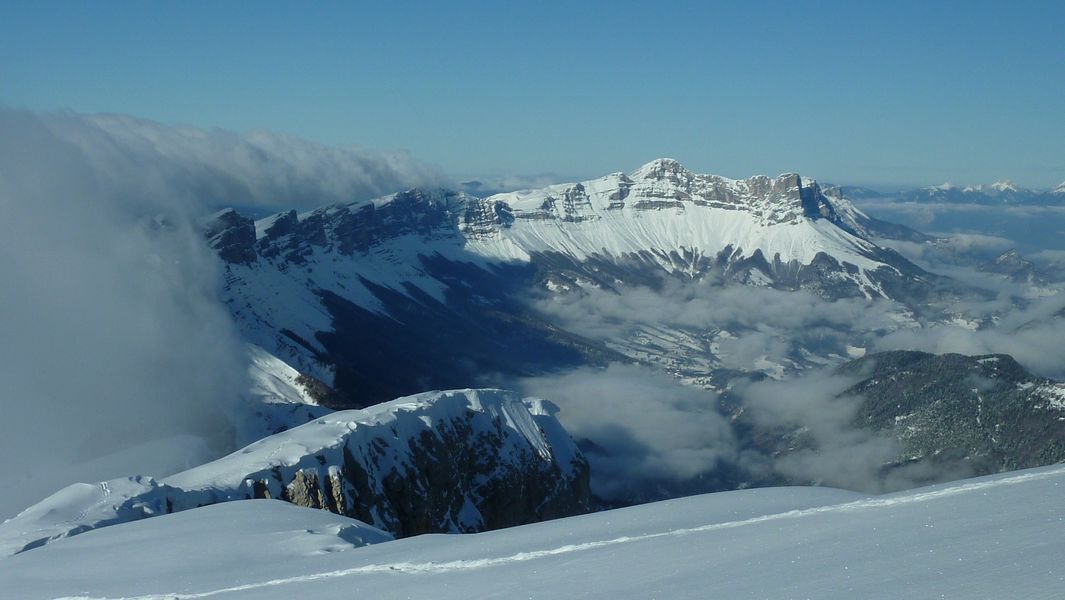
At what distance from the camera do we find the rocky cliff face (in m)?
52.1

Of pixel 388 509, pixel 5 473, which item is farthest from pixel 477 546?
pixel 5 473

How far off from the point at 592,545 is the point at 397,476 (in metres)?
50.8

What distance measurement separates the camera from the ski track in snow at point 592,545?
2414cm

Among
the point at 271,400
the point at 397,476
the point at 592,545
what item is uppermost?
the point at 592,545

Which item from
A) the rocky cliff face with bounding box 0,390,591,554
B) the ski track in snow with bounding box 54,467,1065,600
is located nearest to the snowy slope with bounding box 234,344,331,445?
the rocky cliff face with bounding box 0,390,591,554

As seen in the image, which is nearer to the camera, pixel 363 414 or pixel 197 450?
pixel 363 414

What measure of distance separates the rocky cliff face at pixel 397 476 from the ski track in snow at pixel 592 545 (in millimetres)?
23929

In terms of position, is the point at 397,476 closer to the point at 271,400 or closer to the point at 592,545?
the point at 592,545

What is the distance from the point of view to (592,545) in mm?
24641

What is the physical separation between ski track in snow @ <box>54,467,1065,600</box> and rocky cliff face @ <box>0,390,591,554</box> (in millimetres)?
23929

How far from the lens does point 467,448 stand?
8512cm

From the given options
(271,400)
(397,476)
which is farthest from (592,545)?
(271,400)

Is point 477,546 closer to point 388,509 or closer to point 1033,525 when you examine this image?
point 1033,525

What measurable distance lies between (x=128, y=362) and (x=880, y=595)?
181636 millimetres
